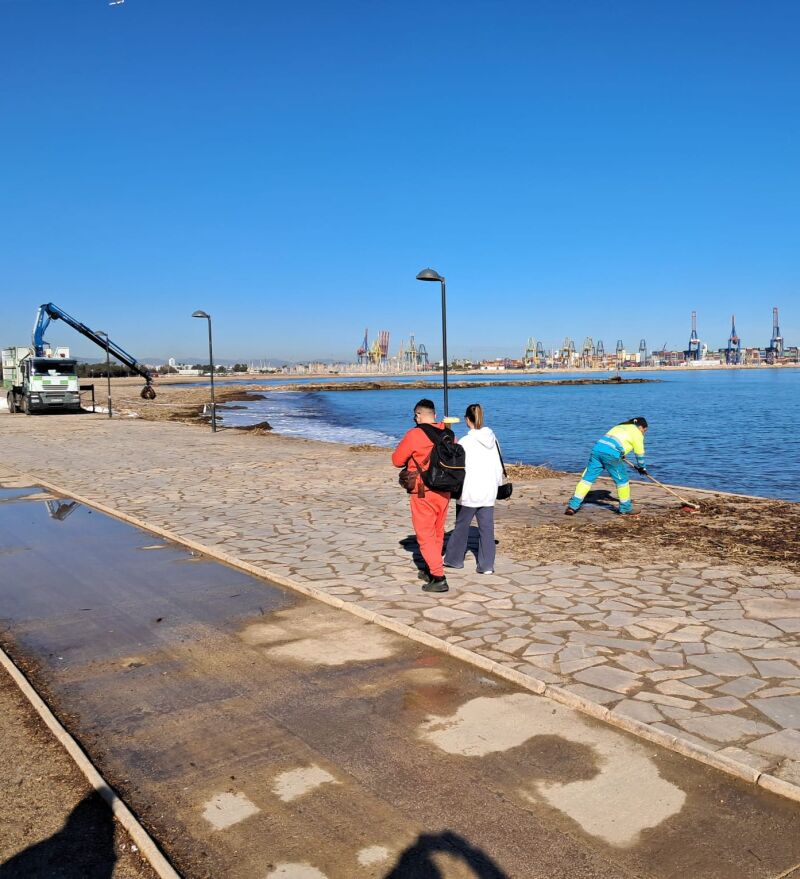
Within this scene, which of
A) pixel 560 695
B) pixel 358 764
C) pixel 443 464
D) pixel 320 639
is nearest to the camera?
pixel 358 764

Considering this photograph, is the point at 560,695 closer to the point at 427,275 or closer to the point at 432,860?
the point at 432,860

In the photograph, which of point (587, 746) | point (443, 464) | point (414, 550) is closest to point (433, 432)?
point (443, 464)

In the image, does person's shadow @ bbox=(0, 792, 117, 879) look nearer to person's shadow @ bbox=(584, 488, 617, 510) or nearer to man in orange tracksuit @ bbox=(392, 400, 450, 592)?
man in orange tracksuit @ bbox=(392, 400, 450, 592)

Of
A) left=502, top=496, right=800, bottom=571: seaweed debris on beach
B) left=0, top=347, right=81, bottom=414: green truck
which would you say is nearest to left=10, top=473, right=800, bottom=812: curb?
left=502, top=496, right=800, bottom=571: seaweed debris on beach

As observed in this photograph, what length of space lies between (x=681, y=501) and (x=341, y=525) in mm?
4624

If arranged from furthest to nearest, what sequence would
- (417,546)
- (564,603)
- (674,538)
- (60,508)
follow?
(60,508), (674,538), (417,546), (564,603)

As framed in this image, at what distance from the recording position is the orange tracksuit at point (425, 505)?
6074 mm

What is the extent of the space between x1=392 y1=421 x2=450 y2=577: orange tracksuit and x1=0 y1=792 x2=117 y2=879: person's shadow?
11.2ft

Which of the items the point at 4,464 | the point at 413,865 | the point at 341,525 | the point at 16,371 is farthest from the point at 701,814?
the point at 16,371

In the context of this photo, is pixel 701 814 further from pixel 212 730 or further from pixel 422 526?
pixel 422 526

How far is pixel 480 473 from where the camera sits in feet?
21.3

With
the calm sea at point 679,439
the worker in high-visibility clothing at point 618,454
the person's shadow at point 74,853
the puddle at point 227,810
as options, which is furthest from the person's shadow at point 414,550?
the calm sea at point 679,439

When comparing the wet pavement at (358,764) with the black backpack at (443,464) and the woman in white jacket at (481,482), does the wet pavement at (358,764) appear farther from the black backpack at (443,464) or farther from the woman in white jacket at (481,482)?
the woman in white jacket at (481,482)

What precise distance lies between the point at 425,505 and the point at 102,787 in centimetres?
338
